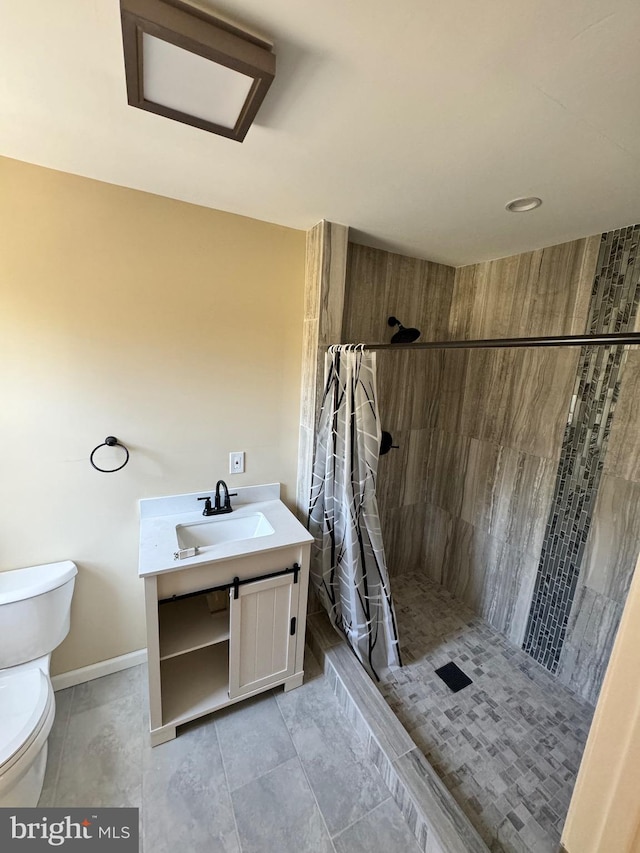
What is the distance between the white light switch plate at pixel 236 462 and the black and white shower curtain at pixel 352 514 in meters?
0.41

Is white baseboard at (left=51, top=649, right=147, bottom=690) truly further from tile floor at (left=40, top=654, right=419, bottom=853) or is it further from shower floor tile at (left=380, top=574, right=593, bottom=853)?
shower floor tile at (left=380, top=574, right=593, bottom=853)

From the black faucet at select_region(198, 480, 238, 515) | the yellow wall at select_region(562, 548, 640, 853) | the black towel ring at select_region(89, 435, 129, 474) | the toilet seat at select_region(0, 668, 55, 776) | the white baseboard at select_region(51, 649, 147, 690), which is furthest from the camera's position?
the black faucet at select_region(198, 480, 238, 515)

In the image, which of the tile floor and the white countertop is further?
the white countertop

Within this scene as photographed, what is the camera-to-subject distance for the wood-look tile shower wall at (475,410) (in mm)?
1912

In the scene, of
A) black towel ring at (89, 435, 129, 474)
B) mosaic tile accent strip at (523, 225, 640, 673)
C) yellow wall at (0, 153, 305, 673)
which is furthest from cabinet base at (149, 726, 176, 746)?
mosaic tile accent strip at (523, 225, 640, 673)

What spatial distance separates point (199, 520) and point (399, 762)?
1.32 m

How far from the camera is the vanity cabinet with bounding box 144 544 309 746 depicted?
1.44m

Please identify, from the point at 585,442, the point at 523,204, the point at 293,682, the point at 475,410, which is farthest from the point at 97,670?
the point at 523,204

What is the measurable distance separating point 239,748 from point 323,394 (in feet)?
5.51

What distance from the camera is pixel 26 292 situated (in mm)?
1422

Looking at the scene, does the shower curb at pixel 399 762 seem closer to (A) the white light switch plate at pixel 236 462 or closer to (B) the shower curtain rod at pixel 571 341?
(A) the white light switch plate at pixel 236 462

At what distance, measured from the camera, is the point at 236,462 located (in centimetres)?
195

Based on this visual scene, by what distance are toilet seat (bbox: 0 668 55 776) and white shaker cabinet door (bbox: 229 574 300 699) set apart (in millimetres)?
679

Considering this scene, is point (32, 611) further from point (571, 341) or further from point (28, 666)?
point (571, 341)
